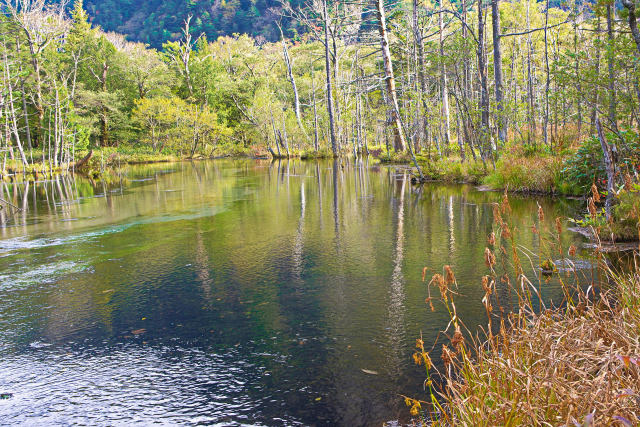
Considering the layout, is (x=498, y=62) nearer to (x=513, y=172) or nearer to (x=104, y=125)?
(x=513, y=172)

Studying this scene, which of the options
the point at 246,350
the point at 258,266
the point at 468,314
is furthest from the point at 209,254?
the point at 468,314

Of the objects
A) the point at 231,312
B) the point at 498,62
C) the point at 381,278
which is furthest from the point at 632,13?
the point at 498,62

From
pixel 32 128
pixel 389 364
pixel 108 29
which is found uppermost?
pixel 108 29

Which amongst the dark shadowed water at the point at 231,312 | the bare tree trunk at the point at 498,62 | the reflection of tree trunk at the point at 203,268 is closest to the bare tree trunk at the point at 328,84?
the bare tree trunk at the point at 498,62

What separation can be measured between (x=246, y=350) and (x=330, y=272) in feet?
8.96

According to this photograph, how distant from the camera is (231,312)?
578 cm

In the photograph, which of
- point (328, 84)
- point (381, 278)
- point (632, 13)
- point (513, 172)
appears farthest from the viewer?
point (328, 84)

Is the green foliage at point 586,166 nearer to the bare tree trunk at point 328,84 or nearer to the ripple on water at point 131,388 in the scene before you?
the ripple on water at point 131,388

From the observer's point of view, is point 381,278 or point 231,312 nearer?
point 231,312

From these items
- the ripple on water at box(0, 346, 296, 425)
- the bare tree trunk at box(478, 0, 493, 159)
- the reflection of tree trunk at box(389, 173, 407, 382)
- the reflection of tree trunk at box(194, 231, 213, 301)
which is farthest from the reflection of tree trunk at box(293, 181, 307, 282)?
the bare tree trunk at box(478, 0, 493, 159)

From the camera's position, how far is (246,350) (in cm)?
476

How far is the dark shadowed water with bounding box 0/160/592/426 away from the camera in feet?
12.8

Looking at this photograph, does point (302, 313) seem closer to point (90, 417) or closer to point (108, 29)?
point (90, 417)

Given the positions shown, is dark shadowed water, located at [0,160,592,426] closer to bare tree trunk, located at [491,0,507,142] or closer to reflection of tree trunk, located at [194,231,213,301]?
reflection of tree trunk, located at [194,231,213,301]
